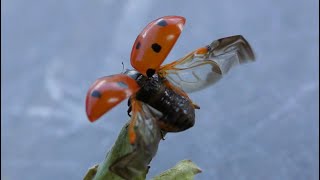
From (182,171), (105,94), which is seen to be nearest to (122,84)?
(105,94)

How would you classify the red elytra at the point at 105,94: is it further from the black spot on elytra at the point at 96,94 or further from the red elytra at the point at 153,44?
the red elytra at the point at 153,44

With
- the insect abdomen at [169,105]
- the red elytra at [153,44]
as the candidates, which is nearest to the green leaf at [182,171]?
the insect abdomen at [169,105]

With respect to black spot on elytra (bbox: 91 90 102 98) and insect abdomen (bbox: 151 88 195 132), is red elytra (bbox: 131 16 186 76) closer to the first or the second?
insect abdomen (bbox: 151 88 195 132)

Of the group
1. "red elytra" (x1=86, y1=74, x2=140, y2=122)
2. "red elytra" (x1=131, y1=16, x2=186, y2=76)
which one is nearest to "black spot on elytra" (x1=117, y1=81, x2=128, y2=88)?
"red elytra" (x1=86, y1=74, x2=140, y2=122)

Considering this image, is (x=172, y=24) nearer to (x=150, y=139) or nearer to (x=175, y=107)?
(x=175, y=107)

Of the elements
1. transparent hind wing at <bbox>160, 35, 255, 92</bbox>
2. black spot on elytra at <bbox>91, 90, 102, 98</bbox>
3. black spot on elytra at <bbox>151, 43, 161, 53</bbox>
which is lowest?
black spot on elytra at <bbox>91, 90, 102, 98</bbox>

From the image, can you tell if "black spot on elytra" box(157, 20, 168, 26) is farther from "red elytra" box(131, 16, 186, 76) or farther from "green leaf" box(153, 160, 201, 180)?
"green leaf" box(153, 160, 201, 180)

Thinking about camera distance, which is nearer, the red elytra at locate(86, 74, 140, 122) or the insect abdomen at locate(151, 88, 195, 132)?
the red elytra at locate(86, 74, 140, 122)

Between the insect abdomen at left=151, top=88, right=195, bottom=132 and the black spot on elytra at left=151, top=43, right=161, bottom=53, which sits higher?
the black spot on elytra at left=151, top=43, right=161, bottom=53
